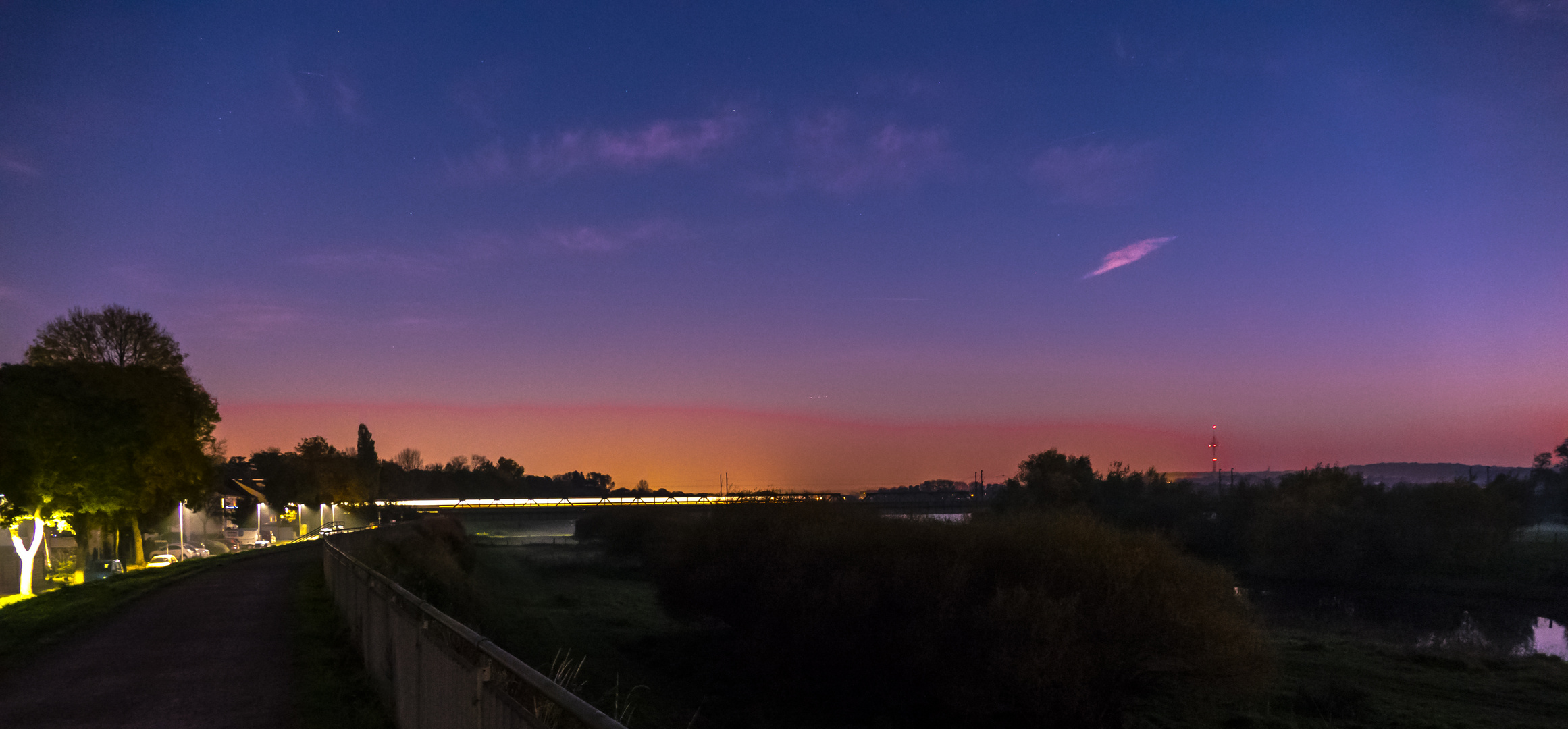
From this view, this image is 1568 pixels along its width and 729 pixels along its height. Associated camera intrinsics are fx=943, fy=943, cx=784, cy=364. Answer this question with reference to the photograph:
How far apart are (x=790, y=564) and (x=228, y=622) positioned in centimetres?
1599

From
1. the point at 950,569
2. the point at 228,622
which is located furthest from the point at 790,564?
the point at 228,622

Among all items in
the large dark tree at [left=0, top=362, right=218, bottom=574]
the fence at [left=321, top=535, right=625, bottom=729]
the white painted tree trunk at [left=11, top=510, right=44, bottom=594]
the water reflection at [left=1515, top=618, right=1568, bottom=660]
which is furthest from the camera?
the water reflection at [left=1515, top=618, right=1568, bottom=660]

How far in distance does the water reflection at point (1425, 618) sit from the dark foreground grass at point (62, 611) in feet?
138

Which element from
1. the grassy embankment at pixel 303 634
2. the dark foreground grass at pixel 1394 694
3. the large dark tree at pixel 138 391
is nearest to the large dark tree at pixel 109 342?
the large dark tree at pixel 138 391

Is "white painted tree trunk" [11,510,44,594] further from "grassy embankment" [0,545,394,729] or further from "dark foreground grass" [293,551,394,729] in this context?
"dark foreground grass" [293,551,394,729]

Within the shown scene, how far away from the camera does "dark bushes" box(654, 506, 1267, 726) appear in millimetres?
20812

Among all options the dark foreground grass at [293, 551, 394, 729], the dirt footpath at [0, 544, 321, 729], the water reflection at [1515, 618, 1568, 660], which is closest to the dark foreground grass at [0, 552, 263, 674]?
the dirt footpath at [0, 544, 321, 729]

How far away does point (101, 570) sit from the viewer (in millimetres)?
38094

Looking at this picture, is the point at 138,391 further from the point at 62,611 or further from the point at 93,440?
the point at 62,611

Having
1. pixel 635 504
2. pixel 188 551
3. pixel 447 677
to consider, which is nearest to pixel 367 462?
pixel 635 504

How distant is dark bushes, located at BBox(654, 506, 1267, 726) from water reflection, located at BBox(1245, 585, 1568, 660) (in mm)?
23820

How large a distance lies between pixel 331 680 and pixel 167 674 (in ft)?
8.14

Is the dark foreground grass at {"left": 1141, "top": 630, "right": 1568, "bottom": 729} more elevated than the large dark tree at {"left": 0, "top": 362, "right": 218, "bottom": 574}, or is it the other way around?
the large dark tree at {"left": 0, "top": 362, "right": 218, "bottom": 574}

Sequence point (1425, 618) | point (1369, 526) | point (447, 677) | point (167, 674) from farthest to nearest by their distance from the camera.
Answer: point (1369, 526) < point (1425, 618) < point (167, 674) < point (447, 677)
